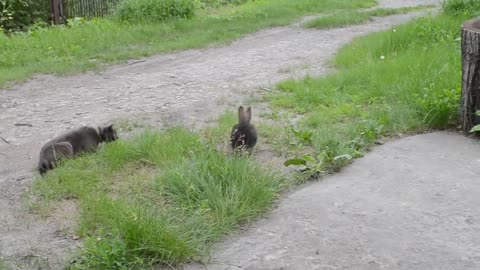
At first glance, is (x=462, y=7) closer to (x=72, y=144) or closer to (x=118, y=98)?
(x=118, y=98)

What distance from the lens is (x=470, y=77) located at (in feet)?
21.3

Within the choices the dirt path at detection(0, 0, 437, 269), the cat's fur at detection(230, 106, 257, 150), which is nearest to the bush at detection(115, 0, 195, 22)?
the dirt path at detection(0, 0, 437, 269)

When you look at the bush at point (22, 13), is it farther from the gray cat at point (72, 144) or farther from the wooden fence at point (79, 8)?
the gray cat at point (72, 144)

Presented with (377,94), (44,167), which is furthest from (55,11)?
(44,167)

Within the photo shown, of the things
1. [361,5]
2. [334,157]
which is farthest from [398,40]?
[361,5]

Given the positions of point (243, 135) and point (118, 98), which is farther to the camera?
point (118, 98)

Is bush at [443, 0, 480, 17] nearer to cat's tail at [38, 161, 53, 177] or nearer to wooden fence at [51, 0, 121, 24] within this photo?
wooden fence at [51, 0, 121, 24]

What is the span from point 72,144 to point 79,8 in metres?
8.89

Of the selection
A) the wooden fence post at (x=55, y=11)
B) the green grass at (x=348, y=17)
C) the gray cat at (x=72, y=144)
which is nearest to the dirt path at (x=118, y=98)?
→ the gray cat at (x=72, y=144)

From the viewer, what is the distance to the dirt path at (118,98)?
16.1ft

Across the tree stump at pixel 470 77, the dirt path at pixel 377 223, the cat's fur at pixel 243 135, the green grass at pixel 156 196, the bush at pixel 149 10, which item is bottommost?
the dirt path at pixel 377 223

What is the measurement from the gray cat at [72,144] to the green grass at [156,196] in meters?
0.13

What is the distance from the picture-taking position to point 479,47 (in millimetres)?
6371

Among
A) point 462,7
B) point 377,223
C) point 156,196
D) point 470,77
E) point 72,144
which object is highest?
point 462,7
